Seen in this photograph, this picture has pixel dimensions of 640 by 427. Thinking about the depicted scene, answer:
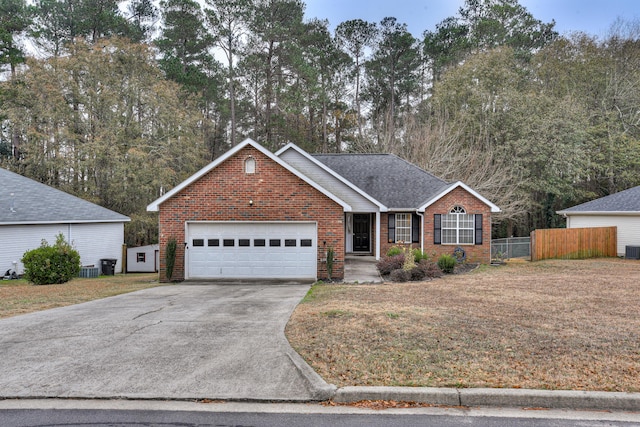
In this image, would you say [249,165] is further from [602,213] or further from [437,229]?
[602,213]

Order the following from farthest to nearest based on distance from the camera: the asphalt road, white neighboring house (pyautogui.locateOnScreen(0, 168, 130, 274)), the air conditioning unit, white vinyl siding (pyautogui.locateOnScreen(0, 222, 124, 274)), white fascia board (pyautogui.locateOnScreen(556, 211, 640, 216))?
1. white fascia board (pyautogui.locateOnScreen(556, 211, 640, 216))
2. the air conditioning unit
3. white neighboring house (pyautogui.locateOnScreen(0, 168, 130, 274))
4. white vinyl siding (pyautogui.locateOnScreen(0, 222, 124, 274))
5. the asphalt road

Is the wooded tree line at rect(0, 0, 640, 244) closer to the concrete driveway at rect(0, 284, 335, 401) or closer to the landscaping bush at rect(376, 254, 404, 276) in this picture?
the landscaping bush at rect(376, 254, 404, 276)

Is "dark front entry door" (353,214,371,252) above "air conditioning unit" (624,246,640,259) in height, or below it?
above

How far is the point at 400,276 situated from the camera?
1451 cm

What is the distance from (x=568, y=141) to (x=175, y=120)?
25.8 meters

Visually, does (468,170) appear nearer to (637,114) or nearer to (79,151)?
(637,114)

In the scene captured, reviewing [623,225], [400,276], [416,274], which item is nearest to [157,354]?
[400,276]

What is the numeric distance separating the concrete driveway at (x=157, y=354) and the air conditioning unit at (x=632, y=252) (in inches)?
768

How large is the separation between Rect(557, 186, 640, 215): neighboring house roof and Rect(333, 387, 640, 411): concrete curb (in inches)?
821

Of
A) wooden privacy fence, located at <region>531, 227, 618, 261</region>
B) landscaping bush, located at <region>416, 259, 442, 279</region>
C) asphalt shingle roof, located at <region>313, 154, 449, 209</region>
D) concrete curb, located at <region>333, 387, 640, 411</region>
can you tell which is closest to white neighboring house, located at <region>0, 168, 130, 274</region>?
asphalt shingle roof, located at <region>313, 154, 449, 209</region>

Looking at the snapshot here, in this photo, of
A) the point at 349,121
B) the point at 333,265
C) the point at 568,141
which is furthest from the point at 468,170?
the point at 333,265

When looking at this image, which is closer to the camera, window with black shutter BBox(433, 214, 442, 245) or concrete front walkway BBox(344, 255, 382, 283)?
concrete front walkway BBox(344, 255, 382, 283)

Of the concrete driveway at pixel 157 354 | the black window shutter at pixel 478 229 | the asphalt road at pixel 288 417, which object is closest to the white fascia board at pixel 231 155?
the concrete driveway at pixel 157 354

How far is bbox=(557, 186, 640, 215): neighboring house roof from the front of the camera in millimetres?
21781
